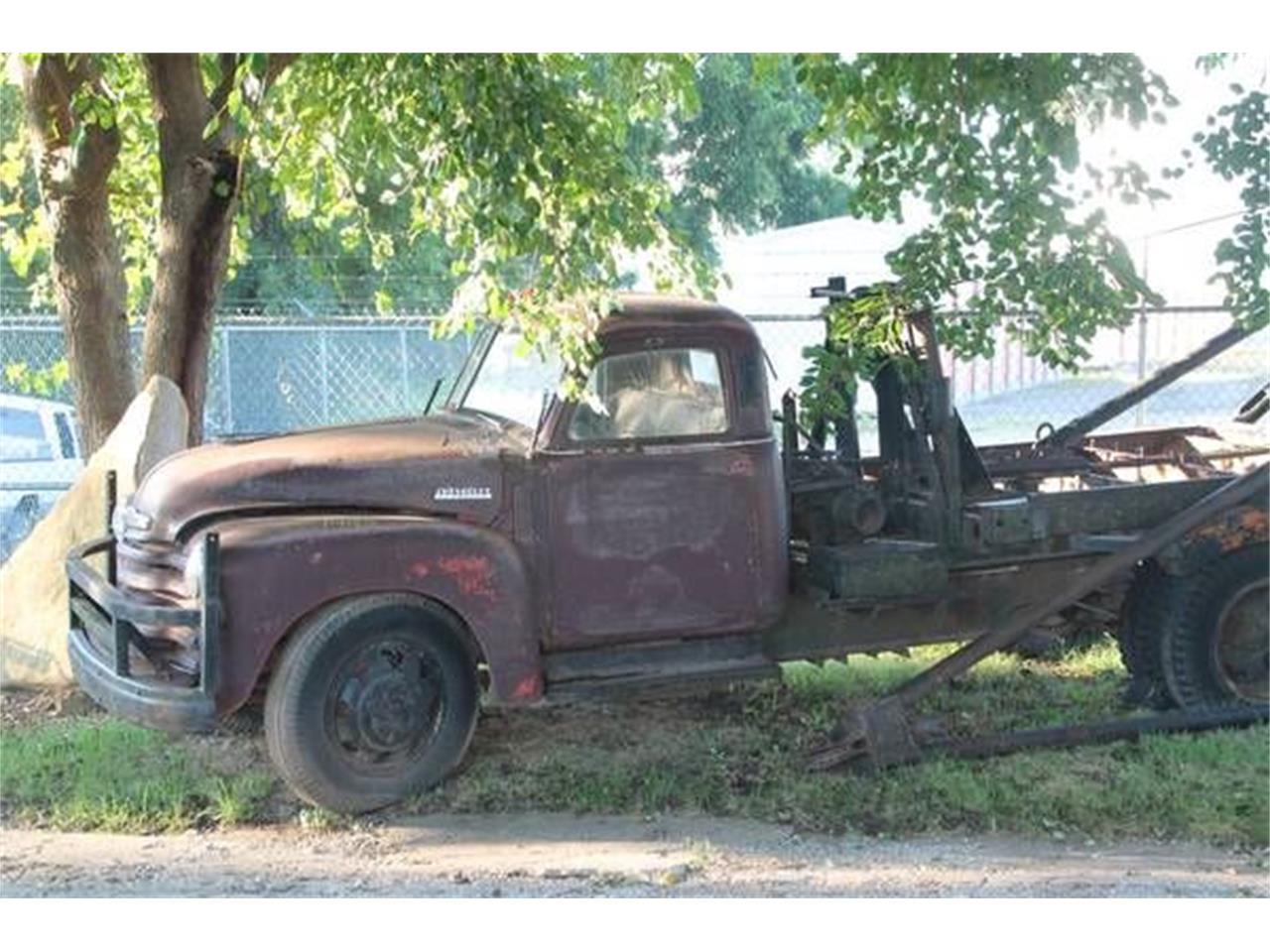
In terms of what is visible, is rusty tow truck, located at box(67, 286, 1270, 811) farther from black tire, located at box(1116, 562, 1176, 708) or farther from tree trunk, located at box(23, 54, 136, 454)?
tree trunk, located at box(23, 54, 136, 454)

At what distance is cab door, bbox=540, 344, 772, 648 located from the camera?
5531 mm

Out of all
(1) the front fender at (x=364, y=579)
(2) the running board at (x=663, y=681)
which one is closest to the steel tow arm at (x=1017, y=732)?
(2) the running board at (x=663, y=681)

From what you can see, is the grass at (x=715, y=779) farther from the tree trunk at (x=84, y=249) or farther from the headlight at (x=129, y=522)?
the tree trunk at (x=84, y=249)

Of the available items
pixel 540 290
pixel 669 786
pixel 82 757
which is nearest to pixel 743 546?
pixel 669 786

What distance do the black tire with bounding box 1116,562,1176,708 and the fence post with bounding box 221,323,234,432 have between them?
21.1 ft

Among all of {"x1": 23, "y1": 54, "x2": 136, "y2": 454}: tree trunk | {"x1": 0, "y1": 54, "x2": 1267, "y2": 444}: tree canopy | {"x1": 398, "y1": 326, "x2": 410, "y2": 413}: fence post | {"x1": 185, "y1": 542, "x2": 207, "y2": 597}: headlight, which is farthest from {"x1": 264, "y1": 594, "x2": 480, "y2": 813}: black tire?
{"x1": 398, "y1": 326, "x2": 410, "y2": 413}: fence post

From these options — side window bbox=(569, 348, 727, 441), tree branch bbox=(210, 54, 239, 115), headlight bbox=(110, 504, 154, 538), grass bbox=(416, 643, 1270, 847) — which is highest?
tree branch bbox=(210, 54, 239, 115)

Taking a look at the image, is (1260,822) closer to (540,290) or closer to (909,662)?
(909,662)

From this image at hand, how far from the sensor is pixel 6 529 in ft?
32.6

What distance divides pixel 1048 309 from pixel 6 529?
24.8 ft

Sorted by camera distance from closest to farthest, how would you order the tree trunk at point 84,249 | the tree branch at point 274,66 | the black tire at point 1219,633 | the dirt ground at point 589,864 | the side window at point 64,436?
1. the dirt ground at point 589,864
2. the tree branch at point 274,66
3. the black tire at point 1219,633
4. the tree trunk at point 84,249
5. the side window at point 64,436

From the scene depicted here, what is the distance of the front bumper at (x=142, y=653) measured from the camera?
4941 millimetres

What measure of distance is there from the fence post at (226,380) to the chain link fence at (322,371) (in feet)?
0.04

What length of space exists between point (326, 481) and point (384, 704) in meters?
0.89
